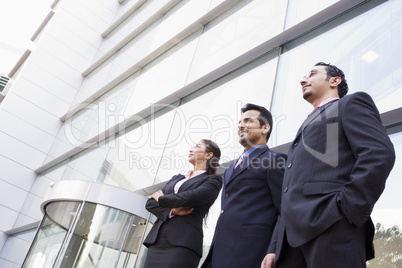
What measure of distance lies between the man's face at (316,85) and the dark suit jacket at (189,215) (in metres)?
1.10

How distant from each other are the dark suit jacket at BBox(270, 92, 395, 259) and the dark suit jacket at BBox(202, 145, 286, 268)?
1.36 feet

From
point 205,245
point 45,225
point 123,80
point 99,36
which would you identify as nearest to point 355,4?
point 205,245

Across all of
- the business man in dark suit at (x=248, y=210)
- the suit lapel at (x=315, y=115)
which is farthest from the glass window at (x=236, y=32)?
the suit lapel at (x=315, y=115)

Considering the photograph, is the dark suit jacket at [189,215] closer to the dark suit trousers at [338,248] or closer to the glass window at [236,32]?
the dark suit trousers at [338,248]

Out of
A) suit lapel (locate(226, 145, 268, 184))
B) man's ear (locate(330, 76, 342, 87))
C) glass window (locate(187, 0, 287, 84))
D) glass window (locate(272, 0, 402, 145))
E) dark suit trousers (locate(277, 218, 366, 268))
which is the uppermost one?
glass window (locate(187, 0, 287, 84))

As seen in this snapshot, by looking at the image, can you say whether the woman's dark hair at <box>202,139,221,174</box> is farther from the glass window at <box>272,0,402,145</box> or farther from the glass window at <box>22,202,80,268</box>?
the glass window at <box>22,202,80,268</box>

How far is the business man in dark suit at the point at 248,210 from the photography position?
225 centimetres

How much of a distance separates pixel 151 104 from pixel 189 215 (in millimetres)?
5551

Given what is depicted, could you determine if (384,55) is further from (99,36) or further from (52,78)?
(99,36)

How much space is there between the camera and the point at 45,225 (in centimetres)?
613

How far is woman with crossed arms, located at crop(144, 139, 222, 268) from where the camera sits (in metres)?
2.82

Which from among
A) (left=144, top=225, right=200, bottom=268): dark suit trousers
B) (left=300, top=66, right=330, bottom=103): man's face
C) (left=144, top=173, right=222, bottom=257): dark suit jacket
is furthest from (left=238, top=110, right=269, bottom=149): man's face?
(left=144, top=225, right=200, bottom=268): dark suit trousers

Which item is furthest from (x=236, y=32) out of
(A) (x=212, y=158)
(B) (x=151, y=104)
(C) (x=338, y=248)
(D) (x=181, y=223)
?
(C) (x=338, y=248)

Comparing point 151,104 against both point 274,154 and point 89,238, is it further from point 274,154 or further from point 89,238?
point 274,154
